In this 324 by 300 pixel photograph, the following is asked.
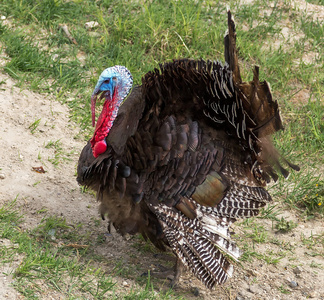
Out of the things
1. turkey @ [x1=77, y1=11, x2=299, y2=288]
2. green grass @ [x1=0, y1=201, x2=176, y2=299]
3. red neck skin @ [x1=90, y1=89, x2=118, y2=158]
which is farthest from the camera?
red neck skin @ [x1=90, y1=89, x2=118, y2=158]

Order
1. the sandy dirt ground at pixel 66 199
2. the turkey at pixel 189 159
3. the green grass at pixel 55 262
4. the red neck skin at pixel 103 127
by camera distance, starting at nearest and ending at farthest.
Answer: the green grass at pixel 55 262
the turkey at pixel 189 159
the red neck skin at pixel 103 127
the sandy dirt ground at pixel 66 199

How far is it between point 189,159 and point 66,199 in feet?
4.59

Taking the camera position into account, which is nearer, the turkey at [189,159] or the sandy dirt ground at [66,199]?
the turkey at [189,159]

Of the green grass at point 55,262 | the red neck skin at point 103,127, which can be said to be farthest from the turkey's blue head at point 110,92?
the green grass at point 55,262

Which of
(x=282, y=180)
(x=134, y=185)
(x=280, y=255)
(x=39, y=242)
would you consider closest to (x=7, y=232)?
(x=39, y=242)

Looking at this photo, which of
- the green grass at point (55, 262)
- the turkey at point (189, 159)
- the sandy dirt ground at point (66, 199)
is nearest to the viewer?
the green grass at point (55, 262)

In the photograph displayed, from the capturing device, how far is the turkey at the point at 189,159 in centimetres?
402

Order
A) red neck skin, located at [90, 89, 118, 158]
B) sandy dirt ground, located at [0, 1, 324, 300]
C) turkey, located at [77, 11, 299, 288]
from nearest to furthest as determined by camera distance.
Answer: turkey, located at [77, 11, 299, 288] < red neck skin, located at [90, 89, 118, 158] < sandy dirt ground, located at [0, 1, 324, 300]

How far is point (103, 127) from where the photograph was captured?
427 centimetres

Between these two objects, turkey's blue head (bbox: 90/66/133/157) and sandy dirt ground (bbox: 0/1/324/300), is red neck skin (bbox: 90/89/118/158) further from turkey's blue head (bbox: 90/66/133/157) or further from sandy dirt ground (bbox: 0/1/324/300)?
sandy dirt ground (bbox: 0/1/324/300)

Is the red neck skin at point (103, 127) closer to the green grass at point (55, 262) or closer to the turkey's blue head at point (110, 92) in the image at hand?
the turkey's blue head at point (110, 92)

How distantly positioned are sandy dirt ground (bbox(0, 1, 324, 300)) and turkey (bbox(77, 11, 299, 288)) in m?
0.39

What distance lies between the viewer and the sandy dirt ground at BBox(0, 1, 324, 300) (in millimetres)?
4434

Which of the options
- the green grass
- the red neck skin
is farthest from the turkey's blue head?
the green grass
